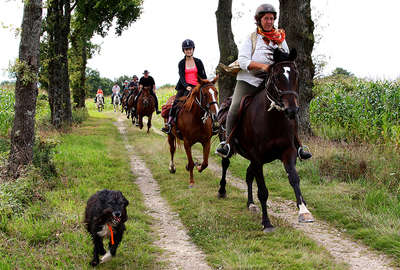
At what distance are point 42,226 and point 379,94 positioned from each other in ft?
34.2

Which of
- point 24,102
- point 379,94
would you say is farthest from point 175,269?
point 379,94

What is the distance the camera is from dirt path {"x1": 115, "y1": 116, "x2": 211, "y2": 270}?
4.76 m

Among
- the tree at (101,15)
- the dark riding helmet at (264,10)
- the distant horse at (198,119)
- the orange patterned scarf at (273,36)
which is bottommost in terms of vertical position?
the distant horse at (198,119)

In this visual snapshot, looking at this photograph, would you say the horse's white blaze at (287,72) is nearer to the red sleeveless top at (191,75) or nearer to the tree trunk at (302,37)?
the red sleeveless top at (191,75)

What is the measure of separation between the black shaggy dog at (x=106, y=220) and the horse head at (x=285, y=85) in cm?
242

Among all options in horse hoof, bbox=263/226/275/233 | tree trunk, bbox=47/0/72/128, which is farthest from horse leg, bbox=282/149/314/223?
tree trunk, bbox=47/0/72/128

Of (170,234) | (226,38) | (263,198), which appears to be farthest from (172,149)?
(226,38)

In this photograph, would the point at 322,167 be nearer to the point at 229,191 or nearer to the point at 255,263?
the point at 229,191

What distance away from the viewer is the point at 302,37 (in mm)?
11562

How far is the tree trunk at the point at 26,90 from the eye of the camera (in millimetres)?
7430

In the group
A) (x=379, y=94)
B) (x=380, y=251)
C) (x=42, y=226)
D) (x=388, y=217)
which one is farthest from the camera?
(x=379, y=94)

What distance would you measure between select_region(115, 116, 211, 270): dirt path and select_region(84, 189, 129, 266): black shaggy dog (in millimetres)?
726

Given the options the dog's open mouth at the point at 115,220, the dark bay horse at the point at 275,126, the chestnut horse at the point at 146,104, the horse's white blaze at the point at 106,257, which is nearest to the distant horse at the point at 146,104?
the chestnut horse at the point at 146,104

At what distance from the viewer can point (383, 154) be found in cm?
852
